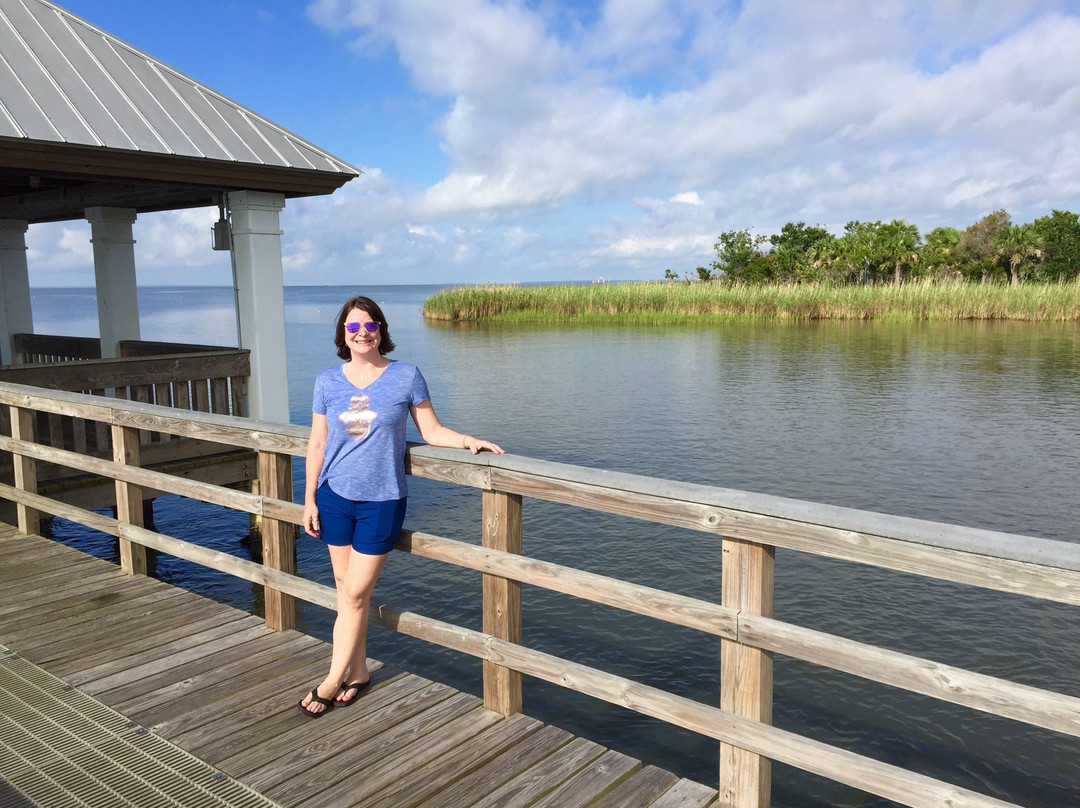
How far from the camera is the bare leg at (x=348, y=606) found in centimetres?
348

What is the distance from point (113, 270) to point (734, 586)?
32.4 feet

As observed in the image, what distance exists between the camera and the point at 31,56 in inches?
326

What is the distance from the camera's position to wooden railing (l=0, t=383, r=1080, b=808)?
2.24 metres

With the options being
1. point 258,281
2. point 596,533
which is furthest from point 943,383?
point 258,281

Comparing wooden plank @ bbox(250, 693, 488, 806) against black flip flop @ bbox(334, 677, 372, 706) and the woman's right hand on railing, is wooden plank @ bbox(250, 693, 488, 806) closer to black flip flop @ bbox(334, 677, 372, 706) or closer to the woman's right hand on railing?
black flip flop @ bbox(334, 677, 372, 706)

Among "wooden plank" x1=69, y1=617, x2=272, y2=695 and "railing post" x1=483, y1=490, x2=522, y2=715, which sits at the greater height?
"railing post" x1=483, y1=490, x2=522, y2=715

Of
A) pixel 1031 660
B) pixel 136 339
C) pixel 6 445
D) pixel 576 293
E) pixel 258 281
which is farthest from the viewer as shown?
pixel 576 293

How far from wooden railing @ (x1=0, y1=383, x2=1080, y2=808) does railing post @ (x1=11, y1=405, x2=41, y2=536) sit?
8.18 ft

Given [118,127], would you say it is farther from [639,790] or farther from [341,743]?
[639,790]

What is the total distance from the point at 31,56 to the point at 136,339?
350cm

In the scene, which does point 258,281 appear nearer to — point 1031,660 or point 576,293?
point 1031,660

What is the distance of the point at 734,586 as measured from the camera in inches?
109

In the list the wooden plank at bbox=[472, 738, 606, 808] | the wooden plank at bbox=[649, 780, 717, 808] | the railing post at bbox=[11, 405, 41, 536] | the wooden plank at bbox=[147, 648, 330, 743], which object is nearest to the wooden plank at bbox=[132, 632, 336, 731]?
the wooden plank at bbox=[147, 648, 330, 743]

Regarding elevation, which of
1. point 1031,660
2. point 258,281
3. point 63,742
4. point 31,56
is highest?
point 31,56
